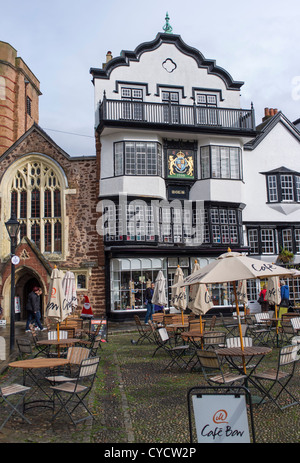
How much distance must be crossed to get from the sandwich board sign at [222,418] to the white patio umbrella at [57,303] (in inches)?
300

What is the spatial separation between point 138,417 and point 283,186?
21303 mm

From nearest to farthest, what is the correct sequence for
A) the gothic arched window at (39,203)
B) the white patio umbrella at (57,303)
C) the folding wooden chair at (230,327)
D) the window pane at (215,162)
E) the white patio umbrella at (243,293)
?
1. the white patio umbrella at (57,303)
2. the folding wooden chair at (230,327)
3. the white patio umbrella at (243,293)
4. the gothic arched window at (39,203)
5. the window pane at (215,162)

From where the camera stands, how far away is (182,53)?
1001 inches

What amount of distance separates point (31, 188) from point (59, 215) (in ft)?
7.06

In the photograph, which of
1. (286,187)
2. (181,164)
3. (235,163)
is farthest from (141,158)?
(286,187)

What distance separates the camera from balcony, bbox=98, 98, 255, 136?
2261cm

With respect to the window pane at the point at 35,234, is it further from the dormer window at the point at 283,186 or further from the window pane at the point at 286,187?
the window pane at the point at 286,187

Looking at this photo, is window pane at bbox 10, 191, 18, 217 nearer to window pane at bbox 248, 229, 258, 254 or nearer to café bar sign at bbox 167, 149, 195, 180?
café bar sign at bbox 167, 149, 195, 180

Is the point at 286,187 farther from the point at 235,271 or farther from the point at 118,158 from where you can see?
the point at 235,271

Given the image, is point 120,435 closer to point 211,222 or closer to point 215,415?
point 215,415

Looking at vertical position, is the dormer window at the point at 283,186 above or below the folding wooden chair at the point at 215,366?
above

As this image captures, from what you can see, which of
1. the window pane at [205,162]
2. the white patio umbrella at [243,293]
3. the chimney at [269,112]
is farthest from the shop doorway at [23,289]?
the chimney at [269,112]

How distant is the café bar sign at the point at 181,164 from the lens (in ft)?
77.8

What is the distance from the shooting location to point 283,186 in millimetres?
25781
